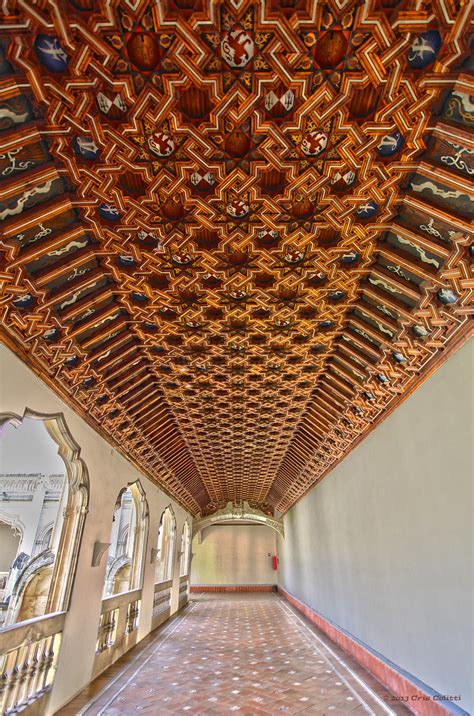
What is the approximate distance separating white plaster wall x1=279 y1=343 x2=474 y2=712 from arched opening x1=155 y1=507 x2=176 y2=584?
5514mm

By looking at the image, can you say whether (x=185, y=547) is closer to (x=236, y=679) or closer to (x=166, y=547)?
(x=166, y=547)

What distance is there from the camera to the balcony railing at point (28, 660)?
2971 mm

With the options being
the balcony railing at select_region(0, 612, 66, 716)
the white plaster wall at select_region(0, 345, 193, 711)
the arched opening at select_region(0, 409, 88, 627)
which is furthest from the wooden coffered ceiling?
the balcony railing at select_region(0, 612, 66, 716)

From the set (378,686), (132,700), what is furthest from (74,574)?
(378,686)

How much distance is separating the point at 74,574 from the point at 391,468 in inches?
146

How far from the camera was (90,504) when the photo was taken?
4520 mm

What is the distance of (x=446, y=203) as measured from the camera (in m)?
2.34

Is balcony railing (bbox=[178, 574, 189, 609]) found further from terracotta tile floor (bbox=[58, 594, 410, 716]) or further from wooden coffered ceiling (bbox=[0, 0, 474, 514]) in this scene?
wooden coffered ceiling (bbox=[0, 0, 474, 514])

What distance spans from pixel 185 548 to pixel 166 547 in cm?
295

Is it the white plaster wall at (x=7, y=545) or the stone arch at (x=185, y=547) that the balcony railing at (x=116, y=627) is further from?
the white plaster wall at (x=7, y=545)

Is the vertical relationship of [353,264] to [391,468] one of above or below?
above

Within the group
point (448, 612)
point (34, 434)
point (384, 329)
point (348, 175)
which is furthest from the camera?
point (34, 434)

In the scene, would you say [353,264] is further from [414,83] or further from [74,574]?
[74,574]

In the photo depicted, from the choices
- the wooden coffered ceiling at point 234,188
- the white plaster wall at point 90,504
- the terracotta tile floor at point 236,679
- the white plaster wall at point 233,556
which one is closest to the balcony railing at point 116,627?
the terracotta tile floor at point 236,679
